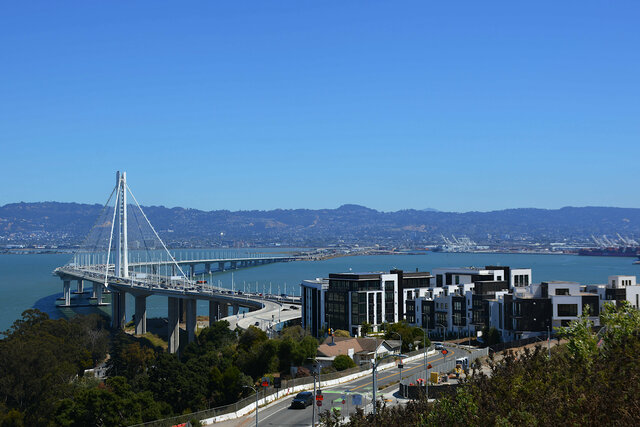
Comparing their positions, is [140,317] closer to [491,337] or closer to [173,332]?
[173,332]

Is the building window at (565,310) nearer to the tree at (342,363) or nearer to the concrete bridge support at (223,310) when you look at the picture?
the tree at (342,363)

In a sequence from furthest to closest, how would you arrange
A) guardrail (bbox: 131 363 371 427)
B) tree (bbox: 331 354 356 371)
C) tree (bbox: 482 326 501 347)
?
tree (bbox: 482 326 501 347), tree (bbox: 331 354 356 371), guardrail (bbox: 131 363 371 427)

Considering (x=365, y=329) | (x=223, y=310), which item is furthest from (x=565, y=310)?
(x=223, y=310)

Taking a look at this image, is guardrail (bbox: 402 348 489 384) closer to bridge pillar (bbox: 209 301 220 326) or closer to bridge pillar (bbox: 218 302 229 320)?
bridge pillar (bbox: 209 301 220 326)

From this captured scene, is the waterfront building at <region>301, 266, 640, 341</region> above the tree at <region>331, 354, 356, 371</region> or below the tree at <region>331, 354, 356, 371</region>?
above

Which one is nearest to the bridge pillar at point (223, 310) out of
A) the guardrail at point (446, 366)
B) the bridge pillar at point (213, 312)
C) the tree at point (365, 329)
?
the bridge pillar at point (213, 312)

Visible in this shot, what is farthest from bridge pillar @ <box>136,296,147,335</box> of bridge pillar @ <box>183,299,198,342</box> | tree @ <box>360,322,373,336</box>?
tree @ <box>360,322,373,336</box>
